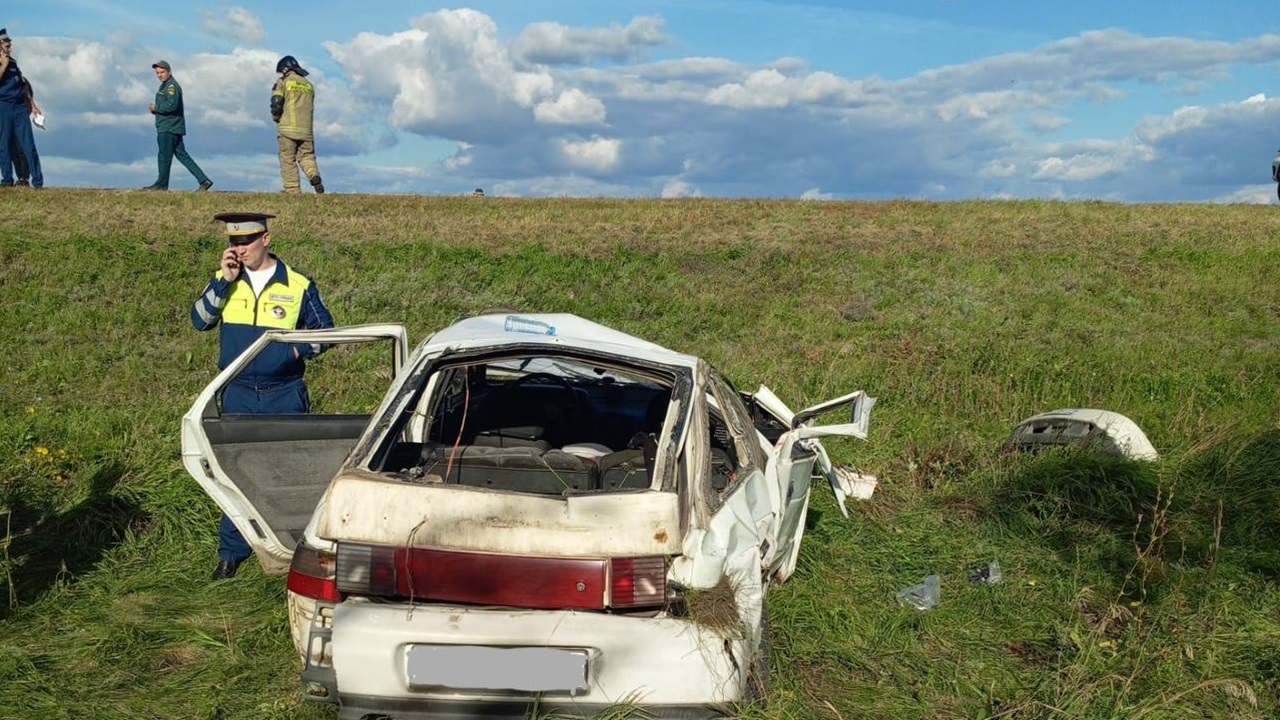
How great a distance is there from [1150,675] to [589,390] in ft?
9.05

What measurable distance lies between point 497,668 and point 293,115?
558 inches

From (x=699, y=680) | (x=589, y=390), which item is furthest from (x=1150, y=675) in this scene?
(x=589, y=390)

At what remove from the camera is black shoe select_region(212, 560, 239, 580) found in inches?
211

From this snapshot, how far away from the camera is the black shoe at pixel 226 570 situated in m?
5.37

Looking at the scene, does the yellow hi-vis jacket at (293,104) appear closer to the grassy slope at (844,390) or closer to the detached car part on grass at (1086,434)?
the grassy slope at (844,390)

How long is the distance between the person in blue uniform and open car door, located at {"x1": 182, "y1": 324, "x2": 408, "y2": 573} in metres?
12.3

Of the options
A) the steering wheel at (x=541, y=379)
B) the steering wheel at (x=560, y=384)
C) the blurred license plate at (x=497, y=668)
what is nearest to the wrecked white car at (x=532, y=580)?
the blurred license plate at (x=497, y=668)

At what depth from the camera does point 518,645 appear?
3170 millimetres

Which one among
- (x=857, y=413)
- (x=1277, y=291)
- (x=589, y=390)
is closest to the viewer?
(x=857, y=413)

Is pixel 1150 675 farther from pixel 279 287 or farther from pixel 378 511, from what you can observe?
pixel 279 287

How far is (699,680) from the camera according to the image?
3.22m

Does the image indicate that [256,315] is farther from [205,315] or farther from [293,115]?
[293,115]

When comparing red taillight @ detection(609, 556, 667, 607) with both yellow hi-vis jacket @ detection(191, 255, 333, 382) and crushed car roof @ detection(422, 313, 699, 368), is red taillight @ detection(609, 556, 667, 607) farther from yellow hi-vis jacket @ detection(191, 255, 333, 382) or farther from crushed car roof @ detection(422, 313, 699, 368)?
yellow hi-vis jacket @ detection(191, 255, 333, 382)

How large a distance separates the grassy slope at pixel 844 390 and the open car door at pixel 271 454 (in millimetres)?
445
